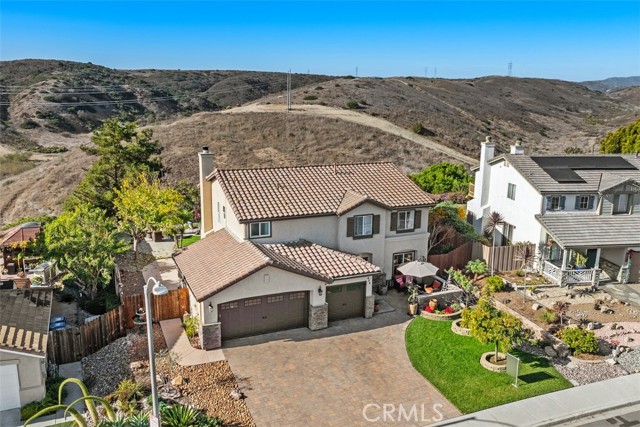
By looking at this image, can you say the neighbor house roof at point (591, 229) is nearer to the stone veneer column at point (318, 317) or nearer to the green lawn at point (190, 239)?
the stone veneer column at point (318, 317)

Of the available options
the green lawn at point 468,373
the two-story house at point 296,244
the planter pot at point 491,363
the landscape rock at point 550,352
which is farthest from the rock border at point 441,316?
the landscape rock at point 550,352

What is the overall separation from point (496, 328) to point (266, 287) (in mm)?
9714

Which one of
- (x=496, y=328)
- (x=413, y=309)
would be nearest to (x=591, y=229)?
(x=413, y=309)

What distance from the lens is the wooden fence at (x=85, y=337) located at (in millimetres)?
20703

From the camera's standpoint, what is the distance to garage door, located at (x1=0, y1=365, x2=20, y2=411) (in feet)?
56.5

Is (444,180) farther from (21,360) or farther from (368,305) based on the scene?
(21,360)

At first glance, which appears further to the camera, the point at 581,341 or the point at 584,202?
the point at 584,202

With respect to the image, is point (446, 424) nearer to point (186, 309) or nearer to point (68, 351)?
point (186, 309)

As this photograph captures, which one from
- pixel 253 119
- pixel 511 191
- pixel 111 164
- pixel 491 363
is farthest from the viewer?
pixel 253 119

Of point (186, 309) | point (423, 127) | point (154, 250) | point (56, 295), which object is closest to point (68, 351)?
point (186, 309)

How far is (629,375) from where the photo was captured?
2038 cm

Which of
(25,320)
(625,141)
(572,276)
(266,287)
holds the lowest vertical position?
(572,276)

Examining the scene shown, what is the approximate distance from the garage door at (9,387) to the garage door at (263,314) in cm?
780

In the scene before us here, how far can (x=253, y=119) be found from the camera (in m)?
71.1
